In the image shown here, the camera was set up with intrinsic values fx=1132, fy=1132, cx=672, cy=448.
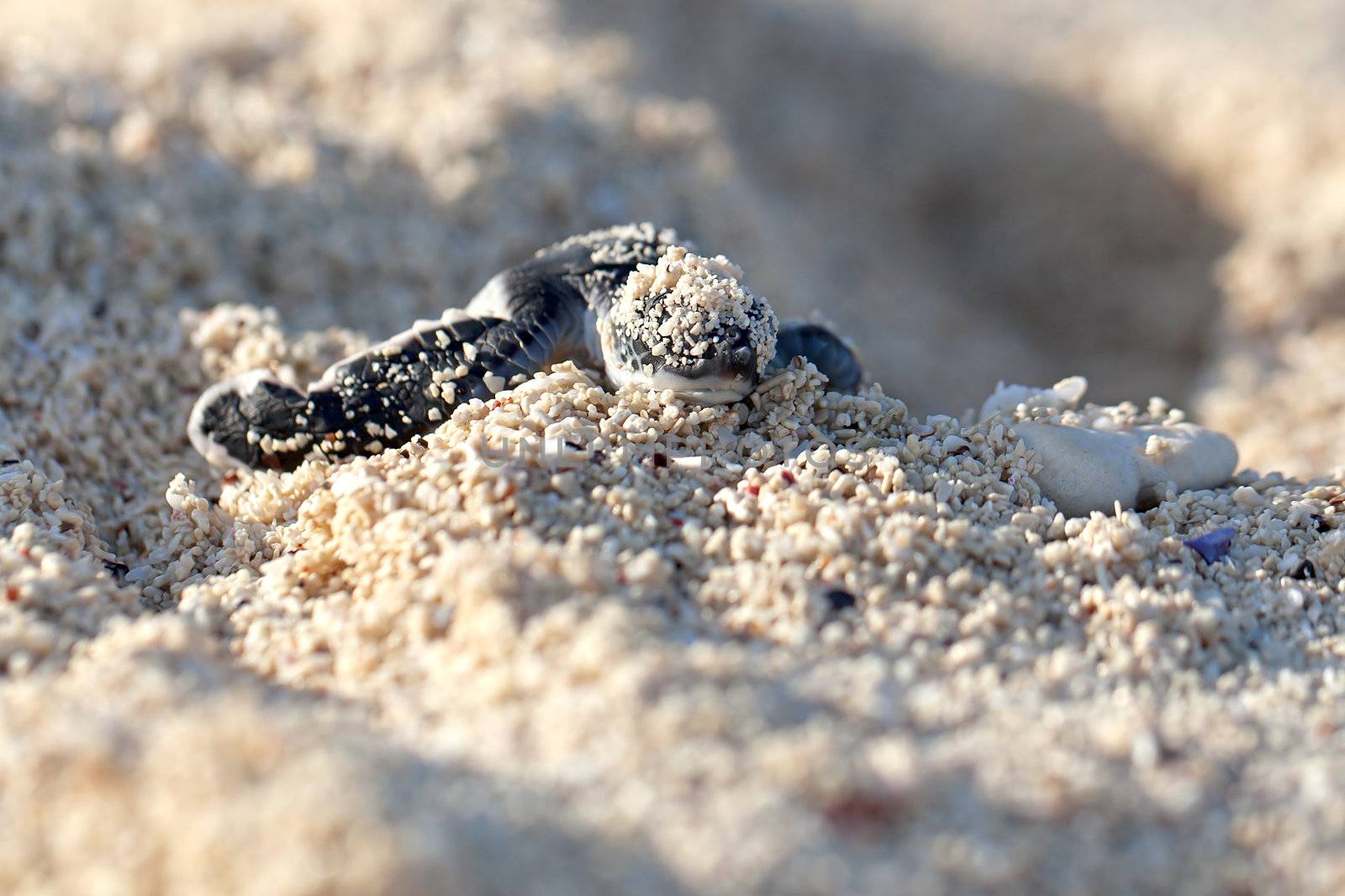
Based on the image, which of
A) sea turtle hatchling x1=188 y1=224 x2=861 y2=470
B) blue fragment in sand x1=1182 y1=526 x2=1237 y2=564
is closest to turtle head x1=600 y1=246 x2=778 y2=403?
sea turtle hatchling x1=188 y1=224 x2=861 y2=470

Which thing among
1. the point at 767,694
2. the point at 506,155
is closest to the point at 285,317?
the point at 506,155

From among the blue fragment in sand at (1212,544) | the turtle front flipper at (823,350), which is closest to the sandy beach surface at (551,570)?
the blue fragment in sand at (1212,544)

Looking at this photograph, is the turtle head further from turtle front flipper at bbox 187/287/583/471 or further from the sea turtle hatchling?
turtle front flipper at bbox 187/287/583/471

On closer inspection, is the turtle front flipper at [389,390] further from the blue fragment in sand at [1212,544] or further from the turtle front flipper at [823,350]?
the blue fragment in sand at [1212,544]

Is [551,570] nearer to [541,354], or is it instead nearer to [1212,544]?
[541,354]

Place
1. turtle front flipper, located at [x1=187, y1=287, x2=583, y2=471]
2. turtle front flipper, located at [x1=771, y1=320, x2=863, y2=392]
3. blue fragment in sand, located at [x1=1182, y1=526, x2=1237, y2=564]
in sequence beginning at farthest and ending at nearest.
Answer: turtle front flipper, located at [x1=771, y1=320, x2=863, y2=392] → turtle front flipper, located at [x1=187, y1=287, x2=583, y2=471] → blue fragment in sand, located at [x1=1182, y1=526, x2=1237, y2=564]
